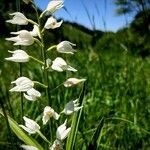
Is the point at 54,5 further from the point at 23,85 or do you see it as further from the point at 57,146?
the point at 57,146

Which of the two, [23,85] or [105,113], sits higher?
[23,85]

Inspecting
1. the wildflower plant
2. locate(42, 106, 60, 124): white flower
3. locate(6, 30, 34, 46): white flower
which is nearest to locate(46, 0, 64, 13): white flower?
the wildflower plant

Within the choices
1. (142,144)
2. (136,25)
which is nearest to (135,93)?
(142,144)

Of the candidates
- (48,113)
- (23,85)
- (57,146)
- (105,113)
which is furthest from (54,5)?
(105,113)

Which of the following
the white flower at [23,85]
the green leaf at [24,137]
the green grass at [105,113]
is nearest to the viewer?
the white flower at [23,85]

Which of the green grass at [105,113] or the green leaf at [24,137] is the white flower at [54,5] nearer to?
the green grass at [105,113]

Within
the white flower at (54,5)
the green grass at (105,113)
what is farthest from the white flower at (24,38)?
the green grass at (105,113)

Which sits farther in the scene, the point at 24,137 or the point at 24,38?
the point at 24,137

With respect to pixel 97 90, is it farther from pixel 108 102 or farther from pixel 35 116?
pixel 35 116

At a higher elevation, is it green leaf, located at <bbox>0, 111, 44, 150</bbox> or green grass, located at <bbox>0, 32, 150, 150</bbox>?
green leaf, located at <bbox>0, 111, 44, 150</bbox>

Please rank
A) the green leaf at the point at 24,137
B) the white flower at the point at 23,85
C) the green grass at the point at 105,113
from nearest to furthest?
the white flower at the point at 23,85 → the green leaf at the point at 24,137 → the green grass at the point at 105,113

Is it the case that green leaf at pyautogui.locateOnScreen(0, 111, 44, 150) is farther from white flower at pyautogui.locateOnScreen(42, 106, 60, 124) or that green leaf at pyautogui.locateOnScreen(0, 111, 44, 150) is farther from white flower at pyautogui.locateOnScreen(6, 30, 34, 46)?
white flower at pyautogui.locateOnScreen(6, 30, 34, 46)
